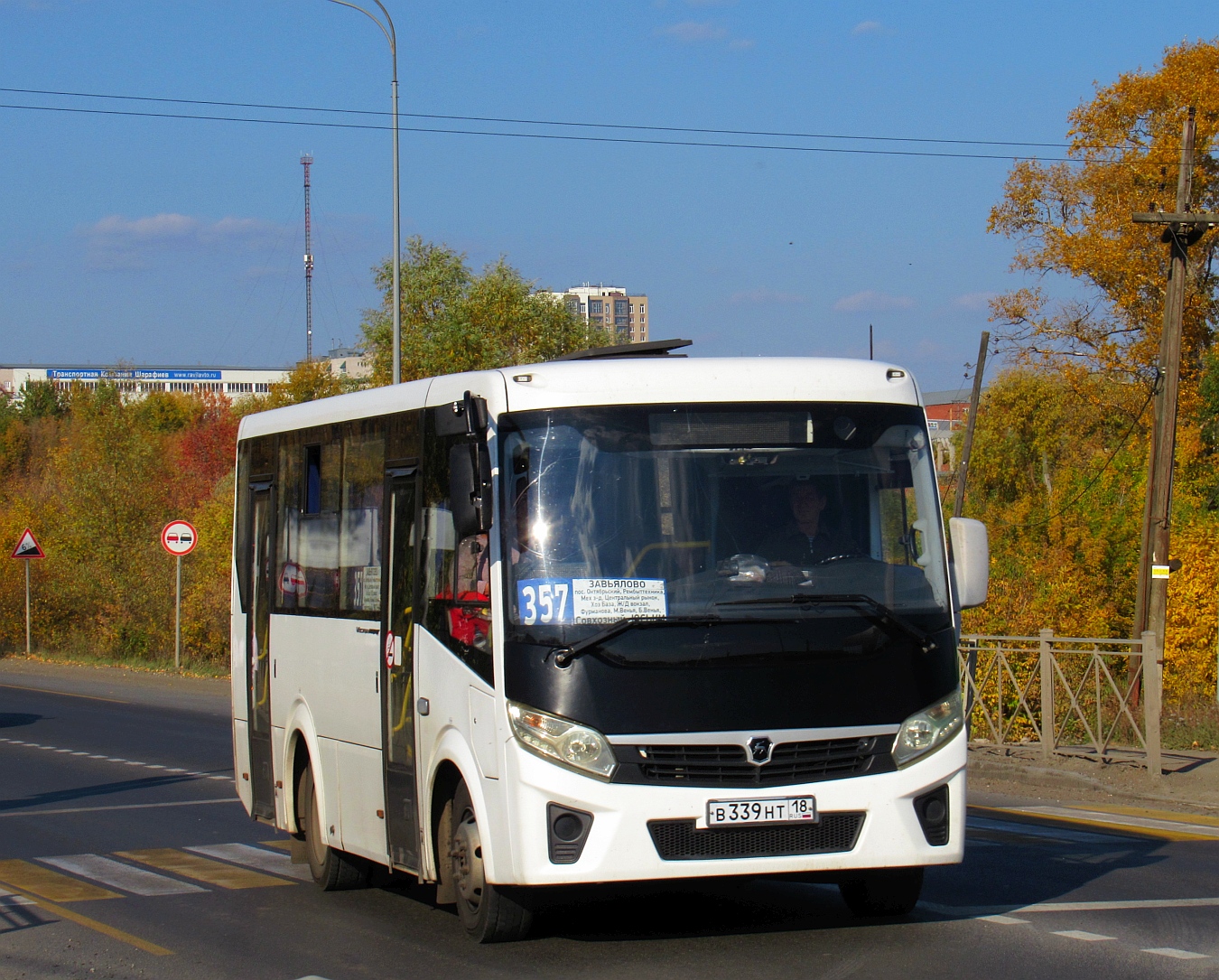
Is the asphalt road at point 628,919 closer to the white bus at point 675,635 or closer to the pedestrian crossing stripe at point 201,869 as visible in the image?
the pedestrian crossing stripe at point 201,869

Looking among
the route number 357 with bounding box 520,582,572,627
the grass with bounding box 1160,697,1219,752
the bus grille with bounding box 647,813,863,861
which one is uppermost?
the route number 357 with bounding box 520,582,572,627

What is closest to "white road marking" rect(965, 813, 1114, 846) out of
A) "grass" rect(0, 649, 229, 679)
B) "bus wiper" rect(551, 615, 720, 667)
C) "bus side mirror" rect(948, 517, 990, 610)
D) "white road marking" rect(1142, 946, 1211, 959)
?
"white road marking" rect(1142, 946, 1211, 959)

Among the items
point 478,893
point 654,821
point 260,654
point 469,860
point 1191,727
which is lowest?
point 1191,727

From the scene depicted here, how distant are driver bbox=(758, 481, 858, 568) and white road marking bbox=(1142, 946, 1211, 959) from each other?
2.19 m

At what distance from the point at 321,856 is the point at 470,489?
138 inches

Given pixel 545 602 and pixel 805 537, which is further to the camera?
pixel 805 537

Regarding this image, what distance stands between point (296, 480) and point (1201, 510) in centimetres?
3509

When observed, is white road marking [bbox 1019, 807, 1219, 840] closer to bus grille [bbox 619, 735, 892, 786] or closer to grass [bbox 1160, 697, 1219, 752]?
grass [bbox 1160, 697, 1219, 752]

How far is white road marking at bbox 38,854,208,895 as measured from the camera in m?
9.58

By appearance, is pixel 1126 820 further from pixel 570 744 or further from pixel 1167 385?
pixel 1167 385

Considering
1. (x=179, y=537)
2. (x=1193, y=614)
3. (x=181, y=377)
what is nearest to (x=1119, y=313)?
(x=1193, y=614)

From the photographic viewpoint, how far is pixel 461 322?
54.3 meters

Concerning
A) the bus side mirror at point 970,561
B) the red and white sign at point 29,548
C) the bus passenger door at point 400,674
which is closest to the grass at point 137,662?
the red and white sign at point 29,548

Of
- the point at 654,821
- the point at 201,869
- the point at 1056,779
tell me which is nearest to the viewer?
the point at 654,821
